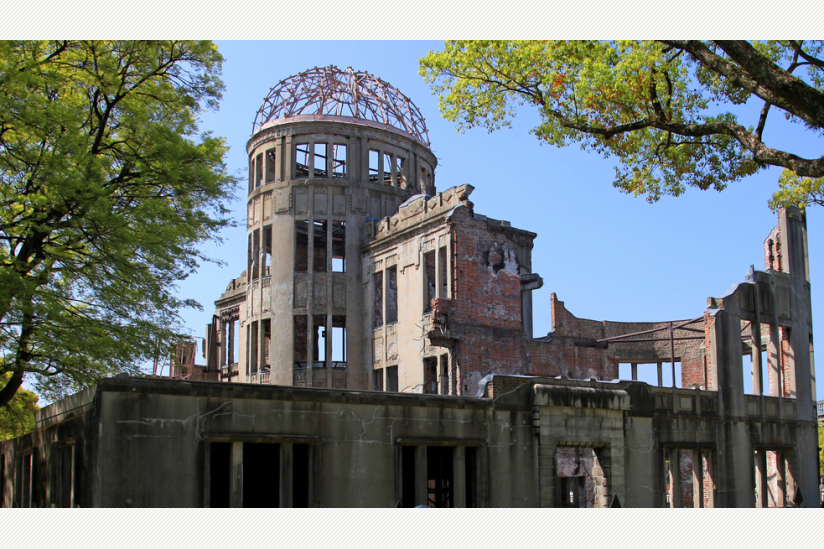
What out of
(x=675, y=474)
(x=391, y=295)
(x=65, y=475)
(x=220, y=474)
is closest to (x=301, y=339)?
(x=391, y=295)

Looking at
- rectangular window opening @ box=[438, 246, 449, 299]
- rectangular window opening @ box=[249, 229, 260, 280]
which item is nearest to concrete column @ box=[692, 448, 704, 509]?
rectangular window opening @ box=[438, 246, 449, 299]

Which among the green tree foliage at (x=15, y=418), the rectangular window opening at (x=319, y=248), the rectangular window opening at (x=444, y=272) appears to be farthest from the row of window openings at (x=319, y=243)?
the green tree foliage at (x=15, y=418)

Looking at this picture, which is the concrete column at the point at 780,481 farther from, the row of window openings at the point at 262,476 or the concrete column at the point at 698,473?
the row of window openings at the point at 262,476

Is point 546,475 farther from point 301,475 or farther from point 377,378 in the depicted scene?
point 377,378

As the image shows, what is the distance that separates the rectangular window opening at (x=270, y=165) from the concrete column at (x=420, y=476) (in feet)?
69.3

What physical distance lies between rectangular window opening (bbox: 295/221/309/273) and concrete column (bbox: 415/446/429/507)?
18034 millimetres

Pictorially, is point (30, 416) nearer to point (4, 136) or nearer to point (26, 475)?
point (26, 475)

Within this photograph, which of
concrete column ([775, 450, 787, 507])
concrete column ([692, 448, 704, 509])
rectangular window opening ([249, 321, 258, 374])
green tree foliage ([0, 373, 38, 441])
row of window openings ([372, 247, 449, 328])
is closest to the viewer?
green tree foliage ([0, 373, 38, 441])

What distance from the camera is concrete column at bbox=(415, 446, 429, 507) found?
17.3 metres

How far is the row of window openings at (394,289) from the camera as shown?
28.9 metres

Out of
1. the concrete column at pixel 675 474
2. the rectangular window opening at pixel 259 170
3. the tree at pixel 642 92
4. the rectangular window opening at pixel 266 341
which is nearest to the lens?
the tree at pixel 642 92

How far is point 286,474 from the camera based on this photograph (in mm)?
15602

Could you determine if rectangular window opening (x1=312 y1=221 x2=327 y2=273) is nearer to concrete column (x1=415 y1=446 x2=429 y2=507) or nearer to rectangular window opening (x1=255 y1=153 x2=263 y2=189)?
rectangular window opening (x1=255 y1=153 x2=263 y2=189)

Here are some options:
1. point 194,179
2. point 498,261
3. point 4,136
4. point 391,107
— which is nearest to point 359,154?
point 391,107
